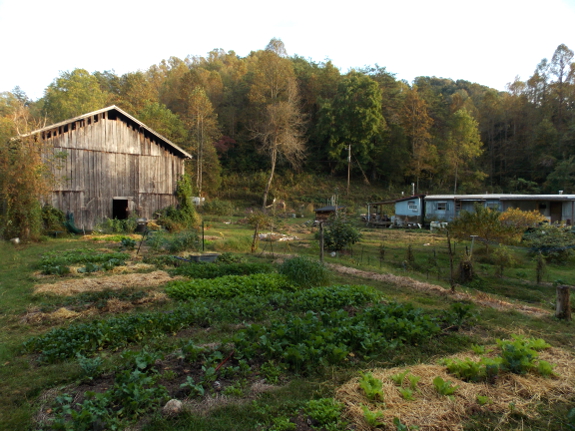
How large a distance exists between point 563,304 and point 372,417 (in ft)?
17.2

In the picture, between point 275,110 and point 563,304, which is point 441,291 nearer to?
point 563,304

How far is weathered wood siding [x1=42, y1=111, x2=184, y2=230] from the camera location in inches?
720

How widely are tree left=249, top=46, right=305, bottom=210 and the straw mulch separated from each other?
28034mm

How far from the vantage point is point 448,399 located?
3578 millimetres

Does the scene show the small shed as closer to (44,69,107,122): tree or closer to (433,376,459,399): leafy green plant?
(433,376,459,399): leafy green plant

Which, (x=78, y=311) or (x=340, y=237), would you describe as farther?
(x=340, y=237)

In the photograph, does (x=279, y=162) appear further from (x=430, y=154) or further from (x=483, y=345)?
(x=483, y=345)

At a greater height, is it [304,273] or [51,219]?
[51,219]

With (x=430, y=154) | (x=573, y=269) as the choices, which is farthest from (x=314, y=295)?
(x=430, y=154)

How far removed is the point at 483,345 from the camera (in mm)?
5051

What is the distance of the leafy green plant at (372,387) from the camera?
356 cm

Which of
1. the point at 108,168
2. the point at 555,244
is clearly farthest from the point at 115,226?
the point at 555,244

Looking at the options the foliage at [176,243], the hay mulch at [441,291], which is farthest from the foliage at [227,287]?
the foliage at [176,243]

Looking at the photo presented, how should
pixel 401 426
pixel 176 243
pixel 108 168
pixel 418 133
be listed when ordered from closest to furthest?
pixel 401 426 → pixel 176 243 → pixel 108 168 → pixel 418 133
